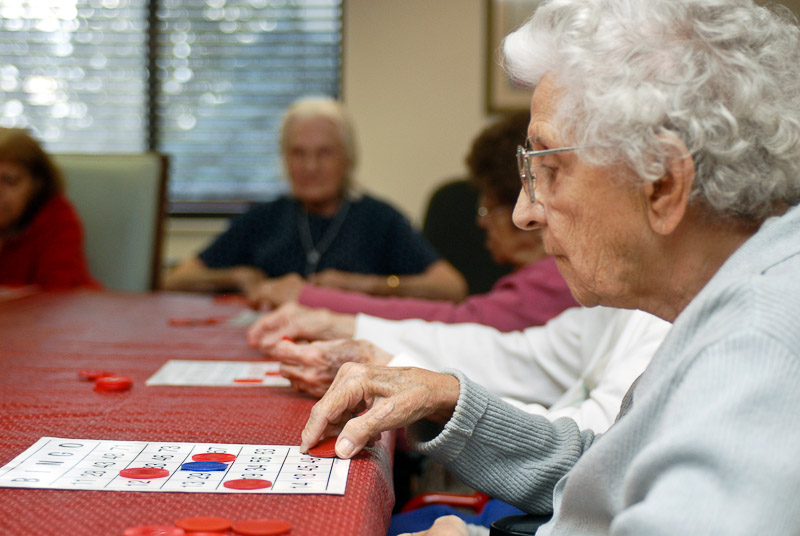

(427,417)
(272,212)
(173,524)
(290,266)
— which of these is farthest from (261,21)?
(173,524)

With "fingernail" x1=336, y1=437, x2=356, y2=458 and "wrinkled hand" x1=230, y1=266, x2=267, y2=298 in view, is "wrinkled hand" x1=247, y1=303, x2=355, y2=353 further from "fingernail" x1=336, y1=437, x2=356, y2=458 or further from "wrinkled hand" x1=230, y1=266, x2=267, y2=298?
"wrinkled hand" x1=230, y1=266, x2=267, y2=298

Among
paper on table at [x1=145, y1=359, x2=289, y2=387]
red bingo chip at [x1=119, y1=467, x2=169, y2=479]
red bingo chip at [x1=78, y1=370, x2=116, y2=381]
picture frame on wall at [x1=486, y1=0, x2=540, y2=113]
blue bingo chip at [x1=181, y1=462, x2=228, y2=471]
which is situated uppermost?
picture frame on wall at [x1=486, y1=0, x2=540, y2=113]

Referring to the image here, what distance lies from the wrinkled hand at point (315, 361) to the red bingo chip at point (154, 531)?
51 centimetres

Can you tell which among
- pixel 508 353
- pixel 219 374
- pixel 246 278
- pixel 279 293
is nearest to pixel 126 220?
pixel 246 278

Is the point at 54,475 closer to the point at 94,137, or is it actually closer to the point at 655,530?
the point at 655,530

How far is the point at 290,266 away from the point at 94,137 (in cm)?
171

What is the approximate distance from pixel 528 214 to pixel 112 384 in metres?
0.63

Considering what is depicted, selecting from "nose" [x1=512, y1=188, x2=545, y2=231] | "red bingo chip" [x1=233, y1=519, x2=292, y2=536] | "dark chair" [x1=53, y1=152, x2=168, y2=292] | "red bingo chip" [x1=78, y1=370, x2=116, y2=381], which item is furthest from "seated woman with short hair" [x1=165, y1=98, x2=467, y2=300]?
"red bingo chip" [x1=233, y1=519, x2=292, y2=536]

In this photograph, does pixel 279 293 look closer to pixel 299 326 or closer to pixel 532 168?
pixel 299 326

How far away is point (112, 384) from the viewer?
1.08 m

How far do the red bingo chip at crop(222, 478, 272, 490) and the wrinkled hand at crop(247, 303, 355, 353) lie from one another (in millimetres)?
724

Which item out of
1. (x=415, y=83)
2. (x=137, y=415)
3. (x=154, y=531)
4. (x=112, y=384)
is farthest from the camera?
(x=415, y=83)

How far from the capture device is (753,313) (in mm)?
558

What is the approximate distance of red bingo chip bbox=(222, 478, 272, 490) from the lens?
687 mm
